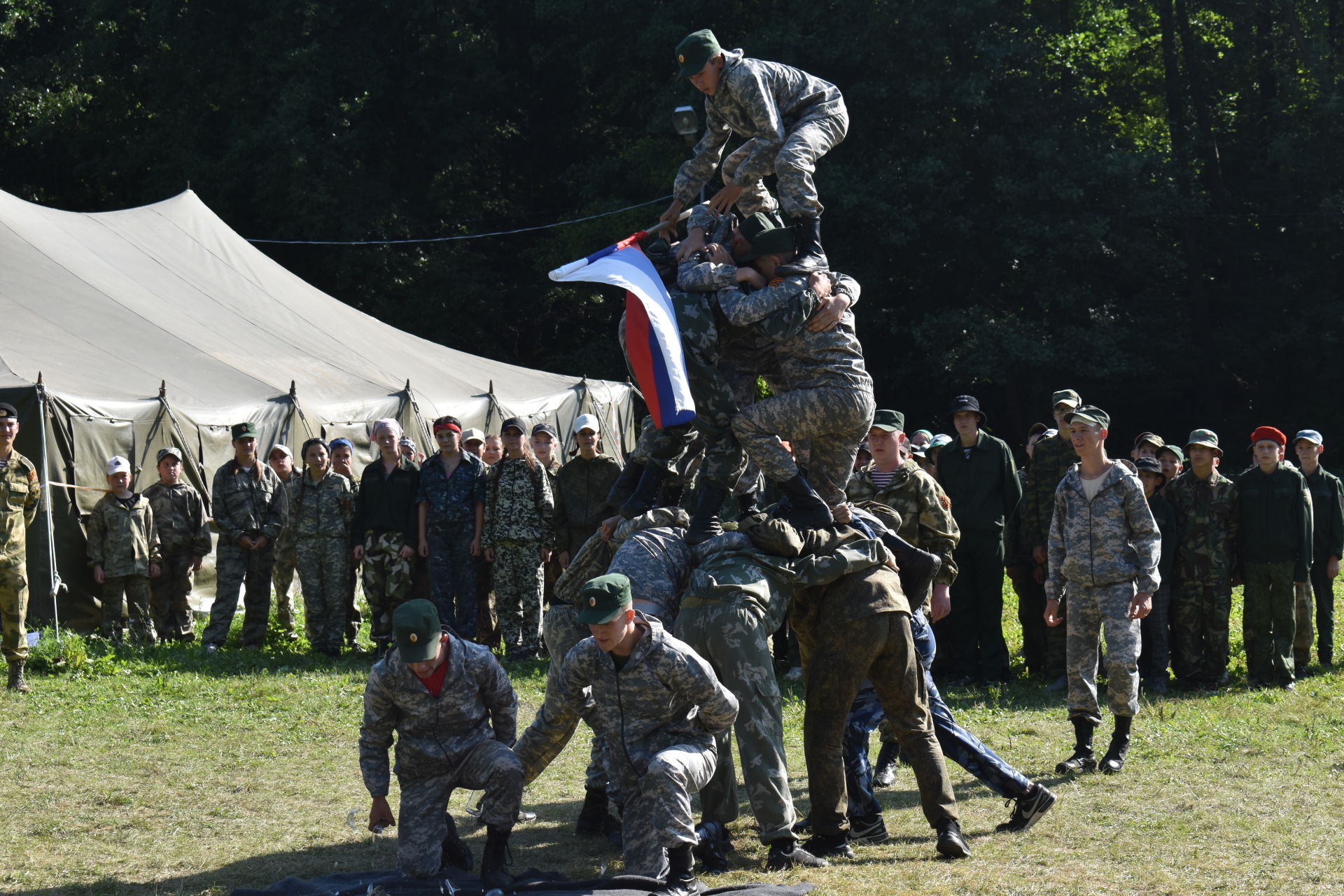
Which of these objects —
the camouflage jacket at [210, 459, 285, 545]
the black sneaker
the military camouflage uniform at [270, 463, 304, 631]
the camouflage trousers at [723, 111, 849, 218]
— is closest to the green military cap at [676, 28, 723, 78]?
the camouflage trousers at [723, 111, 849, 218]

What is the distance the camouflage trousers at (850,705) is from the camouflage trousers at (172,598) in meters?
8.11

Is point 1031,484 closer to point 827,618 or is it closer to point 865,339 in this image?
point 827,618

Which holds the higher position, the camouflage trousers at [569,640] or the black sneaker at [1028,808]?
the camouflage trousers at [569,640]

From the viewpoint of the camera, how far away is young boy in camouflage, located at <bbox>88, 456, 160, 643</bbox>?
12.1 meters

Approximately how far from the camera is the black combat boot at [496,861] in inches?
230

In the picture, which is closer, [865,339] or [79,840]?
[79,840]

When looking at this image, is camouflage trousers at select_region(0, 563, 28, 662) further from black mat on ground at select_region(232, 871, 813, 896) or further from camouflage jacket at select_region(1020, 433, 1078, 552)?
camouflage jacket at select_region(1020, 433, 1078, 552)

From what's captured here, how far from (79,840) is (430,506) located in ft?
17.6

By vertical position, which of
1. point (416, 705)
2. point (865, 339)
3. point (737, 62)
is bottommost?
point (416, 705)

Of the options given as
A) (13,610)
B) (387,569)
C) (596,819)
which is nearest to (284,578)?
(387,569)

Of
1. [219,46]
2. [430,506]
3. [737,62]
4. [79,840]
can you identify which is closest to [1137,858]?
[737,62]

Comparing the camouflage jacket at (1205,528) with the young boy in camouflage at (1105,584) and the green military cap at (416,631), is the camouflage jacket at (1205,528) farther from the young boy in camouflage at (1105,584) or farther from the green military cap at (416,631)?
the green military cap at (416,631)

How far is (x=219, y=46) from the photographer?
3247 cm

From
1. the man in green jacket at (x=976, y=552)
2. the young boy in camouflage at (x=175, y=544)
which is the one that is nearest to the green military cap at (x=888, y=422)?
the man in green jacket at (x=976, y=552)
